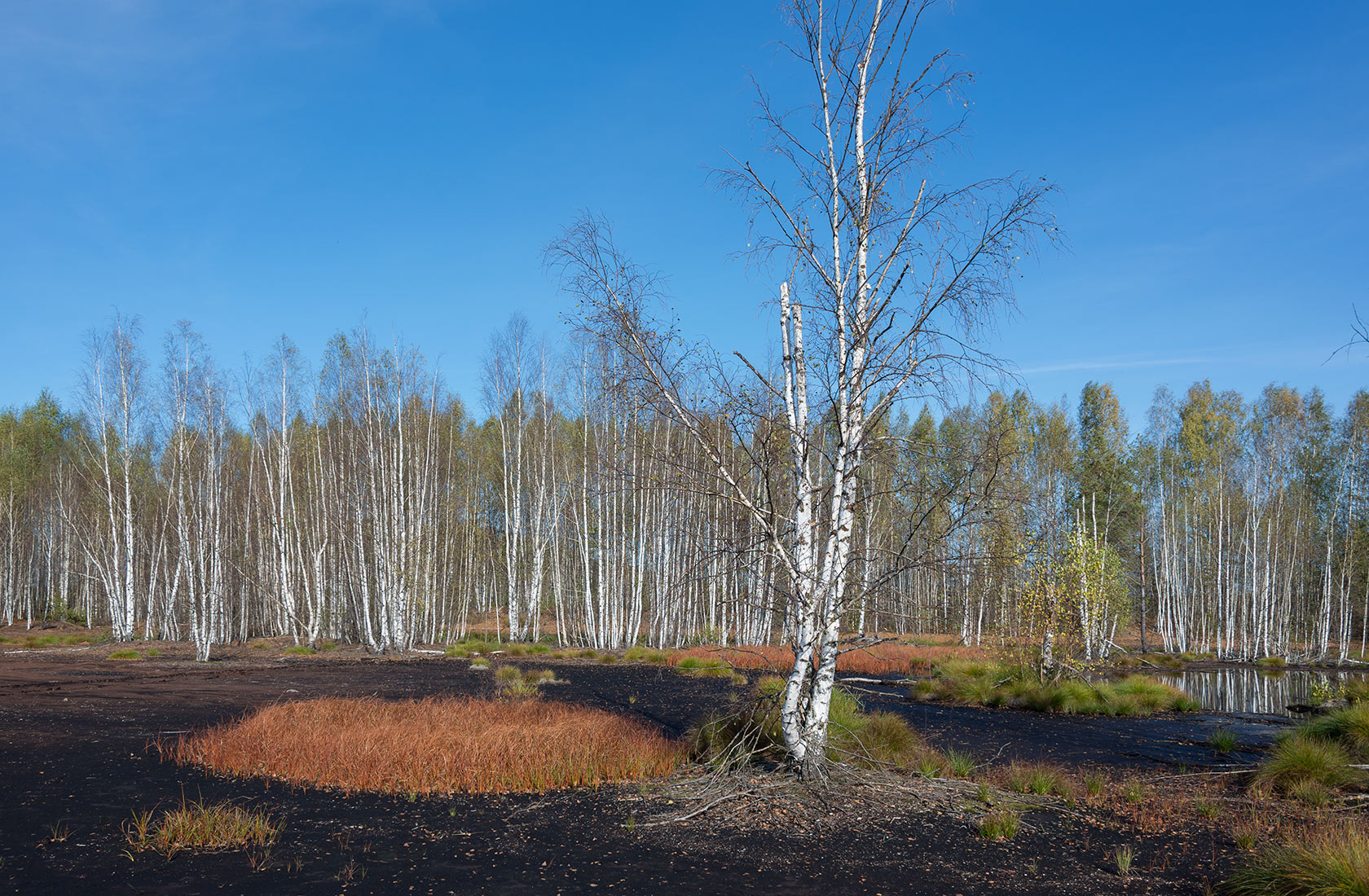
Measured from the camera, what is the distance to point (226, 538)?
33531 millimetres

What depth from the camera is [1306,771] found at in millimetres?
9148

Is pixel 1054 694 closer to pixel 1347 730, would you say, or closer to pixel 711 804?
pixel 1347 730

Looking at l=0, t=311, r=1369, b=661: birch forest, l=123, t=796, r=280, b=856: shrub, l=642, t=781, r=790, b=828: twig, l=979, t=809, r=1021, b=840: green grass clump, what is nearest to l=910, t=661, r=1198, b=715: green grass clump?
l=0, t=311, r=1369, b=661: birch forest

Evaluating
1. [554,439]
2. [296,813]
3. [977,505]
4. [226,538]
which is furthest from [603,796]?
[226,538]

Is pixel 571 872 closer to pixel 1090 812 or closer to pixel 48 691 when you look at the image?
pixel 1090 812

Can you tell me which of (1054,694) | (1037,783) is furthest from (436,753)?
(1054,694)

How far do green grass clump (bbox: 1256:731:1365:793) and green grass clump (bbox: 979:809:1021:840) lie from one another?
4174mm

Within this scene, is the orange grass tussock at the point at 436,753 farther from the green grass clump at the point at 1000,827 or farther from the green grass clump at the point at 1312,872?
the green grass clump at the point at 1312,872

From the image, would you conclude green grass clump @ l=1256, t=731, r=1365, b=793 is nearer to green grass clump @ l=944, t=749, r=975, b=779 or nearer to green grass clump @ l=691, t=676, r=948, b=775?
green grass clump @ l=944, t=749, r=975, b=779

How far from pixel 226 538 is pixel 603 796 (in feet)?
102

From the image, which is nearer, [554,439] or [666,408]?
[666,408]

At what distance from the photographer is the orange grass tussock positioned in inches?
358

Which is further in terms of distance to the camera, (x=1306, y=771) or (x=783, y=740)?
(x=1306, y=771)

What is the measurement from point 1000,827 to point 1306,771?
4.74 m
